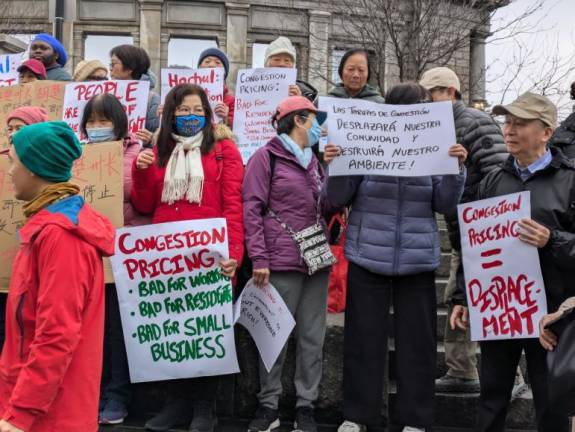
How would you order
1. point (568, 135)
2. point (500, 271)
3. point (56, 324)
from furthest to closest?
1. point (568, 135)
2. point (500, 271)
3. point (56, 324)

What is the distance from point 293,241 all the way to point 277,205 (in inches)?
9.9

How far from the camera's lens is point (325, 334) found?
4.44 m

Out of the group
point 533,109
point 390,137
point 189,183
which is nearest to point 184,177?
point 189,183

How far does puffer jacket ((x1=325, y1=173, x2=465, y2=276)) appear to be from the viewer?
3.88 metres

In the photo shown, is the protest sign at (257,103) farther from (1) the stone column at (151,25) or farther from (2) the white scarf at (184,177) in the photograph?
(1) the stone column at (151,25)

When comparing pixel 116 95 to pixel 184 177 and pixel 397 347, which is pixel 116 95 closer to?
pixel 184 177

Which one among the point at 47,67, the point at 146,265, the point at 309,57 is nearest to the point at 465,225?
the point at 146,265

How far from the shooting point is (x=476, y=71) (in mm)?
18000

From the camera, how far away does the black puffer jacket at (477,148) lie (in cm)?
413

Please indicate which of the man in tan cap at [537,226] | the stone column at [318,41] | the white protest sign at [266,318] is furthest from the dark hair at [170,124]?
the stone column at [318,41]

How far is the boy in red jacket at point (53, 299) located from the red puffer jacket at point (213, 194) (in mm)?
1514

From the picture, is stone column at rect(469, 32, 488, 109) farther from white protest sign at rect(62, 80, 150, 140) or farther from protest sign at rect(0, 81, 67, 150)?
protest sign at rect(0, 81, 67, 150)

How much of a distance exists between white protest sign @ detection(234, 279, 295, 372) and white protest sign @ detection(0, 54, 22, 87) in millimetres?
3236

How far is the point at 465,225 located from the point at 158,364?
2027 mm
